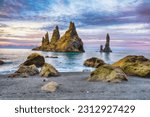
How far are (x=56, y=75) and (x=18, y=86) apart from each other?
168 inches

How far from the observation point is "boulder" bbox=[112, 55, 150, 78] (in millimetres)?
17898

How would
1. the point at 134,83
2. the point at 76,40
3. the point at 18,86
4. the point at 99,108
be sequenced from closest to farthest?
the point at 99,108
the point at 18,86
the point at 134,83
the point at 76,40

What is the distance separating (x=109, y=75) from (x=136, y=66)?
4.11 meters

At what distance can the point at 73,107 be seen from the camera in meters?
9.20

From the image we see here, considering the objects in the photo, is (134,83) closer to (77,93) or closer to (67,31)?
(77,93)

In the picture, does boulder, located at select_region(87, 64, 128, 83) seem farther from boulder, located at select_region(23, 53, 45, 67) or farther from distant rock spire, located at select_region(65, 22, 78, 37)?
distant rock spire, located at select_region(65, 22, 78, 37)

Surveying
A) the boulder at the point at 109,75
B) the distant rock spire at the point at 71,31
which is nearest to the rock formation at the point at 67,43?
the distant rock spire at the point at 71,31

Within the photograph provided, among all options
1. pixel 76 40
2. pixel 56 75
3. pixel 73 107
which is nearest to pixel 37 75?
pixel 56 75

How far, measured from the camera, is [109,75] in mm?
15086

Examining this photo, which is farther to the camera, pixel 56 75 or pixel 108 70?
pixel 56 75

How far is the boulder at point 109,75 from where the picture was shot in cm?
1490

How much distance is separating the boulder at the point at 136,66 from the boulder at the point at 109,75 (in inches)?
112

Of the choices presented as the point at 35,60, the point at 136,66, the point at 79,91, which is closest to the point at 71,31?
the point at 35,60

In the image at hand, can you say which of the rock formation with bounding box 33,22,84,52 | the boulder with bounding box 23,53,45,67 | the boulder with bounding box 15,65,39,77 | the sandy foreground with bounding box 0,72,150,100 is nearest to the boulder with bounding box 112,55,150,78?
the sandy foreground with bounding box 0,72,150,100
